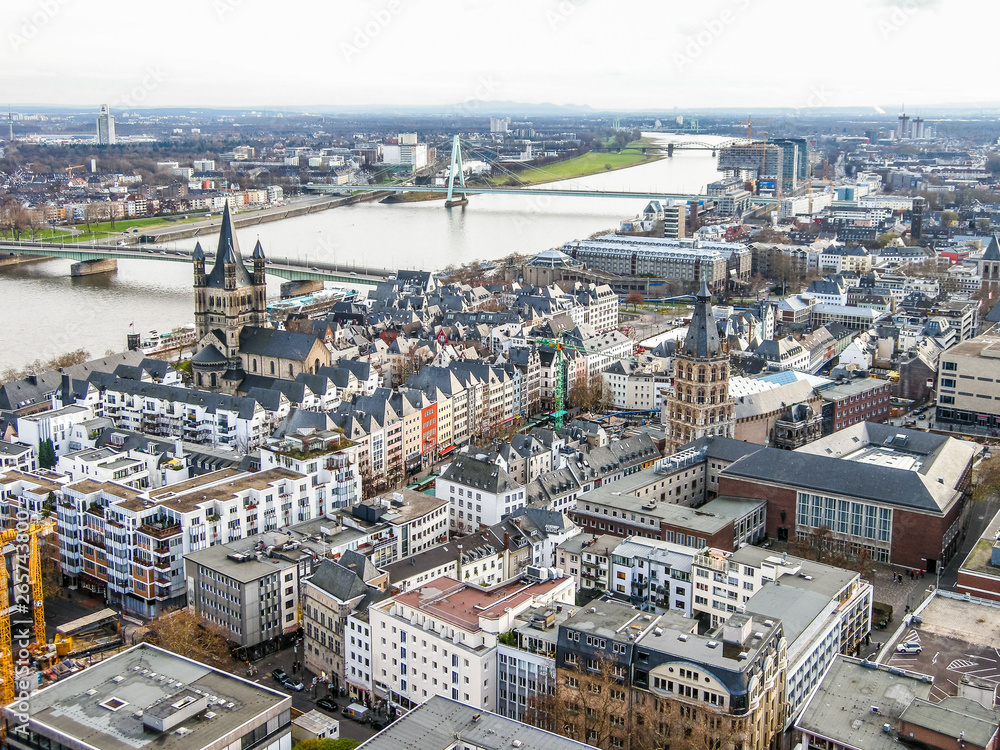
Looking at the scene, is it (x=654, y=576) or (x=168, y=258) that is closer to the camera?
(x=654, y=576)

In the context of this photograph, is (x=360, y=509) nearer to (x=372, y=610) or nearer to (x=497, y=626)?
(x=372, y=610)

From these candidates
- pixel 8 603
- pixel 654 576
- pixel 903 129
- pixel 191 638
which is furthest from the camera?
pixel 903 129

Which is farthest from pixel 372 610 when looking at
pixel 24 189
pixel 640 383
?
pixel 24 189

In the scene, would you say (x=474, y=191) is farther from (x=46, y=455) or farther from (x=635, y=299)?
(x=46, y=455)

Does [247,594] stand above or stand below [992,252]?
below

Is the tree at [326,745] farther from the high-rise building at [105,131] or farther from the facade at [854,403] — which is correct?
the high-rise building at [105,131]

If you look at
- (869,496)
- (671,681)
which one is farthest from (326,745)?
(869,496)

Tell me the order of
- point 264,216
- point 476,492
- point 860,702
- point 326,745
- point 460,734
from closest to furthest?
point 460,734 → point 860,702 → point 326,745 → point 476,492 → point 264,216
